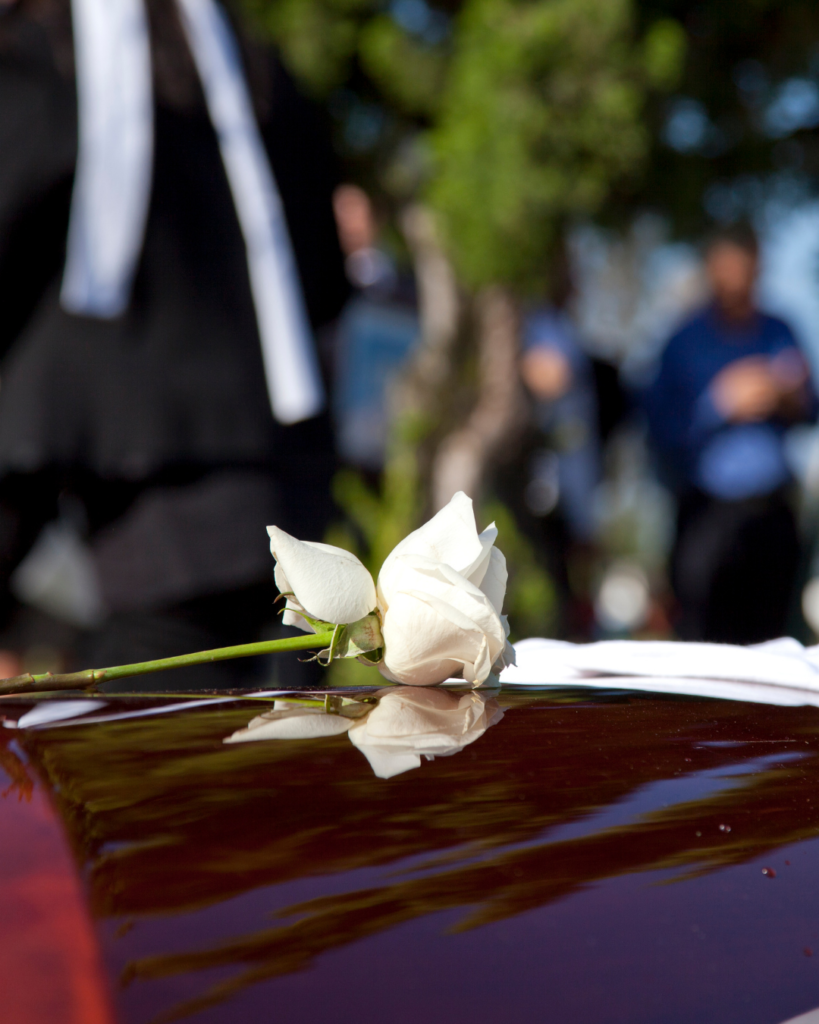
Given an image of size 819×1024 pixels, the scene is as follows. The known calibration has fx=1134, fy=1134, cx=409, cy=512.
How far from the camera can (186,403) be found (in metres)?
2.06

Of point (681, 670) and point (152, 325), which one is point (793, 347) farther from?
point (681, 670)

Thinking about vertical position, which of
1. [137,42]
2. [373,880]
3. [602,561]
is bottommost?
[602,561]

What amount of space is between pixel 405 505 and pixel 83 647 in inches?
141

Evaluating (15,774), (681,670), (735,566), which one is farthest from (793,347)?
(15,774)

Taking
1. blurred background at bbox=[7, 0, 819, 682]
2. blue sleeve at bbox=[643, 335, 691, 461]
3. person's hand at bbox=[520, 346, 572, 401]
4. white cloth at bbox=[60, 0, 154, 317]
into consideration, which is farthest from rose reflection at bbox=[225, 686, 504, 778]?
person's hand at bbox=[520, 346, 572, 401]

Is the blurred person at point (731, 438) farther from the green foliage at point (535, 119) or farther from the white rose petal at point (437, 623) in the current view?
the white rose petal at point (437, 623)

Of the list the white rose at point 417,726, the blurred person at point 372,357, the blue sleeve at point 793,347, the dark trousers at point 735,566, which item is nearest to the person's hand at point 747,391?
the blue sleeve at point 793,347

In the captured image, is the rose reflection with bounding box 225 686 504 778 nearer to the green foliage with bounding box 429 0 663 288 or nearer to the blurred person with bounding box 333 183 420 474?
the green foliage with bounding box 429 0 663 288

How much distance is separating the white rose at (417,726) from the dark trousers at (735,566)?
4383 mm

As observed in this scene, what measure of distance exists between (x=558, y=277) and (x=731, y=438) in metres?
1.55

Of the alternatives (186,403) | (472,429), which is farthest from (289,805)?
(472,429)

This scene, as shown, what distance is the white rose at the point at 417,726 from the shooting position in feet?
2.25

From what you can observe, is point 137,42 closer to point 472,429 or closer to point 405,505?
point 405,505

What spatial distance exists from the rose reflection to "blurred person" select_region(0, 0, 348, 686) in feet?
3.95
